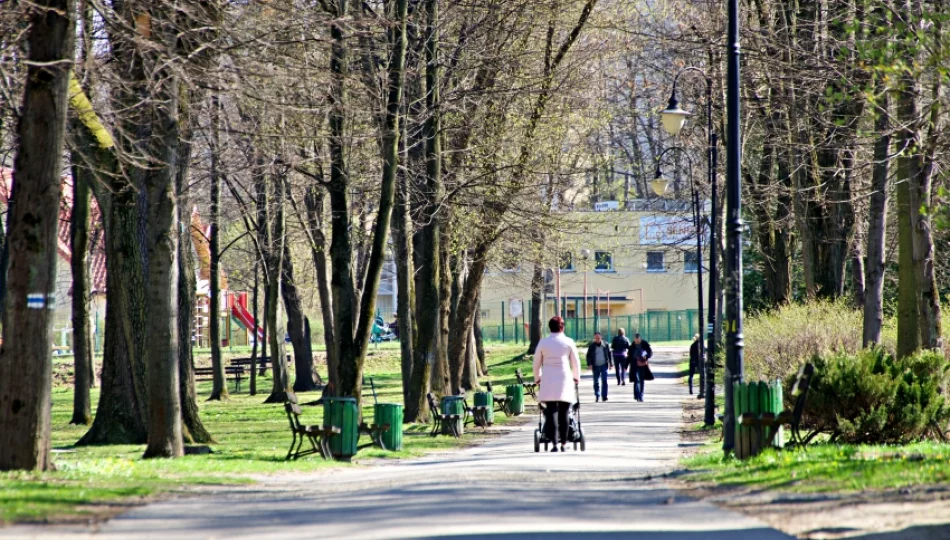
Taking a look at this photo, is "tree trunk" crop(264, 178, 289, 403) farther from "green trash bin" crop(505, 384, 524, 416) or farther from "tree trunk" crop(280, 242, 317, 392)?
"green trash bin" crop(505, 384, 524, 416)

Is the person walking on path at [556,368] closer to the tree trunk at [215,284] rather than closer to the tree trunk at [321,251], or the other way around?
the tree trunk at [321,251]

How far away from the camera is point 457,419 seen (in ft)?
72.8

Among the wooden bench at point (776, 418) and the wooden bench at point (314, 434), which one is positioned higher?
the wooden bench at point (776, 418)

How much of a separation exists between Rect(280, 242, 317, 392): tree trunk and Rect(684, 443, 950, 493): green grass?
2762cm

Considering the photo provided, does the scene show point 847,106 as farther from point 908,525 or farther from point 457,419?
point 908,525

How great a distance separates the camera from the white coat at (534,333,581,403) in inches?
626

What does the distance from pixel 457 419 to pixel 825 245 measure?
1355 centimetres

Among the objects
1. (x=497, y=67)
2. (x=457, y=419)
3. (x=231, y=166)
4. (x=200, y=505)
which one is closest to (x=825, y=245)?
(x=497, y=67)

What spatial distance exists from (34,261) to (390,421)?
783 centimetres

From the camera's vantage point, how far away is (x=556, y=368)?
627 inches

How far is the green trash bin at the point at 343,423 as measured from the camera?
16969 millimetres

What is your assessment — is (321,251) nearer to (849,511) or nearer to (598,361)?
(598,361)

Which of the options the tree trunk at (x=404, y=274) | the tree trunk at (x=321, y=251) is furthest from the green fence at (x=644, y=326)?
the tree trunk at (x=404, y=274)

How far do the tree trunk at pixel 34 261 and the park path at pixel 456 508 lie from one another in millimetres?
2118
